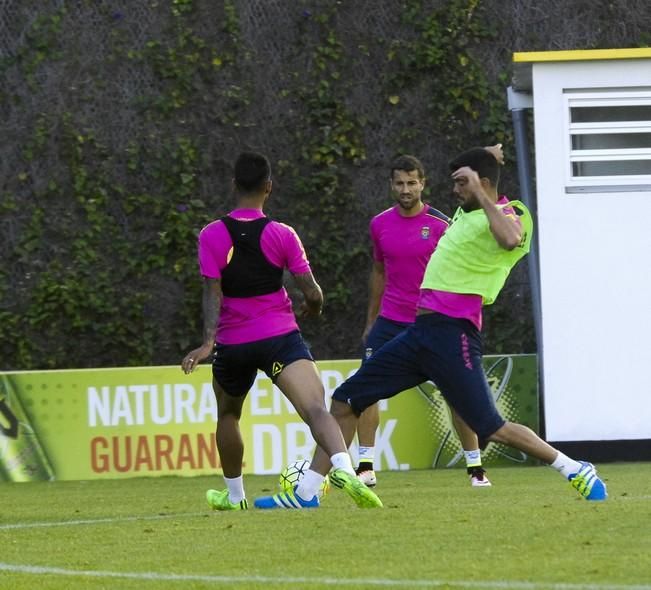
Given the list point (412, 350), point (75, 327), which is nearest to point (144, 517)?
point (412, 350)

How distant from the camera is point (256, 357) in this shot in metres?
8.73

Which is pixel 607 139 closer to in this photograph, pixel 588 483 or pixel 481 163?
pixel 481 163

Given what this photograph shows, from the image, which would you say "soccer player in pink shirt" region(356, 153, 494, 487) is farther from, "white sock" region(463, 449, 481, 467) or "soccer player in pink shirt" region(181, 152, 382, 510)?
"soccer player in pink shirt" region(181, 152, 382, 510)

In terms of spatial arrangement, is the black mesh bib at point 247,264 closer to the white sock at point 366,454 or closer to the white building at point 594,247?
the white sock at point 366,454

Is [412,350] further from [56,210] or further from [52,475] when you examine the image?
[56,210]

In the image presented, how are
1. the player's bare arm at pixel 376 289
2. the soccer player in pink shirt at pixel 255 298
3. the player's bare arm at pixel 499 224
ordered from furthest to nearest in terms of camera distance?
the player's bare arm at pixel 376 289 → the soccer player in pink shirt at pixel 255 298 → the player's bare arm at pixel 499 224

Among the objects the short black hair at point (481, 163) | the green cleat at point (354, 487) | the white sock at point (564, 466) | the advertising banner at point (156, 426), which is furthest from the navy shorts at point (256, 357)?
the advertising banner at point (156, 426)

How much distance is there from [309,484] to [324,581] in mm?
3111

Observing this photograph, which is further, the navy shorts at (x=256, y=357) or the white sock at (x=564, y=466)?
the navy shorts at (x=256, y=357)

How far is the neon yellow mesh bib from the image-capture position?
27.4 feet

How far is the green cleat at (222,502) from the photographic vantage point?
9.20m

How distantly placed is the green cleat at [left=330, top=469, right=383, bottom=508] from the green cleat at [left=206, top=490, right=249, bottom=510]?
3.29 ft

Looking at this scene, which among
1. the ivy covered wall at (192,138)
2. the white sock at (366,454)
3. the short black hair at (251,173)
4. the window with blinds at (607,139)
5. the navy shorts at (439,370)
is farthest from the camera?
the ivy covered wall at (192,138)

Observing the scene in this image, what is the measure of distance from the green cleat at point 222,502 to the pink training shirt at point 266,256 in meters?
0.99
